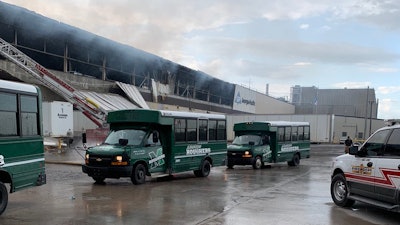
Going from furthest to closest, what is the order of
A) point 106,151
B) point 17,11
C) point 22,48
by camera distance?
point 22,48 < point 17,11 < point 106,151

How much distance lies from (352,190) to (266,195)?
2.73m

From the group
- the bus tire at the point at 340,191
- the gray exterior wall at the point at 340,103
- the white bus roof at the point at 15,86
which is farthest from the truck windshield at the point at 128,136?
the gray exterior wall at the point at 340,103

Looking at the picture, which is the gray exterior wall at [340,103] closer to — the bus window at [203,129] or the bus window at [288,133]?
the bus window at [288,133]

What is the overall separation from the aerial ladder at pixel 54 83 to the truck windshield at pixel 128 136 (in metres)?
10.7

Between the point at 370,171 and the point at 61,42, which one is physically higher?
the point at 61,42

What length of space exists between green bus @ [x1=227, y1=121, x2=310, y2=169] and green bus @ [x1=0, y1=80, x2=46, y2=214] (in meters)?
12.5

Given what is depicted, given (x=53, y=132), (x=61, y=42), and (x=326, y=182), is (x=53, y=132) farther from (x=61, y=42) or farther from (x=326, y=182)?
(x=326, y=182)

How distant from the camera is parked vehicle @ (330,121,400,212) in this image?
8719mm

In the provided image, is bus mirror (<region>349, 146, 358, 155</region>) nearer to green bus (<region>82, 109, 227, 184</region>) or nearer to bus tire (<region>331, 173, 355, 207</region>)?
bus tire (<region>331, 173, 355, 207</region>)

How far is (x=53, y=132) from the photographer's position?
1117 inches

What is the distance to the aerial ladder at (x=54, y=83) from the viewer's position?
25891 millimetres

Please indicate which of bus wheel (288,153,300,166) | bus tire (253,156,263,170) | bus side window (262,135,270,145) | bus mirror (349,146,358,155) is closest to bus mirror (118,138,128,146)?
bus mirror (349,146,358,155)

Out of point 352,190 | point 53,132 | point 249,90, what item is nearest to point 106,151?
point 352,190

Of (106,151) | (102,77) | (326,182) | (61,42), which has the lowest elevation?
(326,182)
